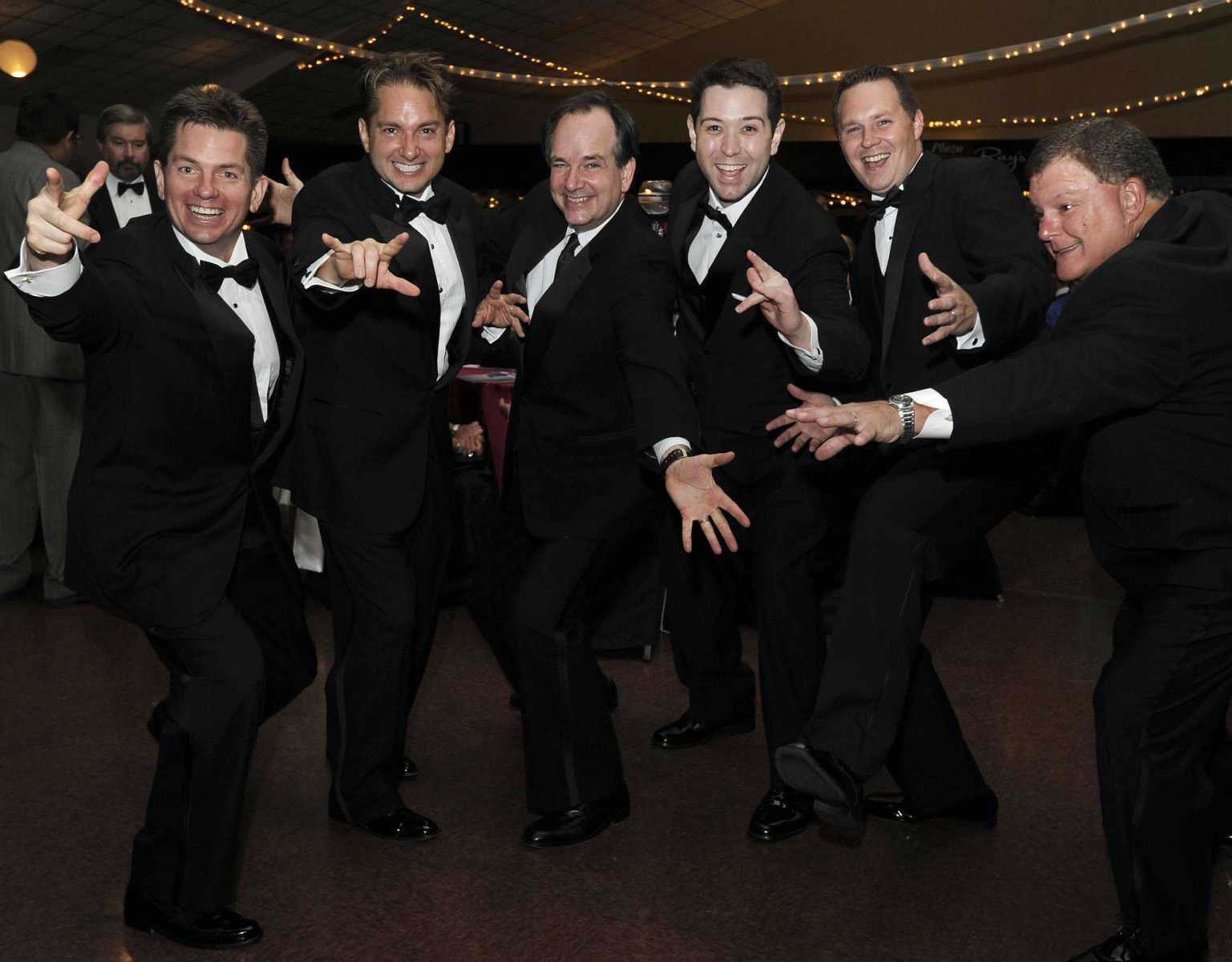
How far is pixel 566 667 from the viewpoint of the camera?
292cm

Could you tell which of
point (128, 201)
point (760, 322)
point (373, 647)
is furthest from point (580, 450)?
point (128, 201)

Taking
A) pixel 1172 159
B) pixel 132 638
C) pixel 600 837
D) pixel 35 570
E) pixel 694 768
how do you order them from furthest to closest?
pixel 1172 159 → pixel 35 570 → pixel 132 638 → pixel 694 768 → pixel 600 837

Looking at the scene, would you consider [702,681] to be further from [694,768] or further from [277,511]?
[277,511]

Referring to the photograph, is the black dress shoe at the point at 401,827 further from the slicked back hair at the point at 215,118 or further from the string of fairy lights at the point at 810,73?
the string of fairy lights at the point at 810,73

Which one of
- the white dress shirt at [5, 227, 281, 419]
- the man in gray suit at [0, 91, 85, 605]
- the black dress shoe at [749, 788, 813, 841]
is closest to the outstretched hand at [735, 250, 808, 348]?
the white dress shirt at [5, 227, 281, 419]

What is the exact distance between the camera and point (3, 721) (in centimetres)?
363

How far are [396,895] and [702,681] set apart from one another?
121 centimetres

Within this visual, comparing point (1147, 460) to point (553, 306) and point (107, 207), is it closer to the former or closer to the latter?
point (553, 306)

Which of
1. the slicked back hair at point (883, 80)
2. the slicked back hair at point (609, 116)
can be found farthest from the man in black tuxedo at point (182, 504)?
the slicked back hair at point (883, 80)

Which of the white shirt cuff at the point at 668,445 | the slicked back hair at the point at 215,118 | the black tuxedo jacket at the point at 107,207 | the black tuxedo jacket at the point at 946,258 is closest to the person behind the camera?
the slicked back hair at the point at 215,118

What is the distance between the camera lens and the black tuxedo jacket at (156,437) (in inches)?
94.5

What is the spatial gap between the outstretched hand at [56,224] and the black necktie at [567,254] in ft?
3.49

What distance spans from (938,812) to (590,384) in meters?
1.28

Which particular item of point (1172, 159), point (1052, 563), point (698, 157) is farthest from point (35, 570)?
point (1172, 159)
